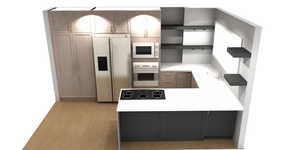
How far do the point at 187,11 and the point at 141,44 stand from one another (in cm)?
146

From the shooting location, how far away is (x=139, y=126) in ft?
15.4

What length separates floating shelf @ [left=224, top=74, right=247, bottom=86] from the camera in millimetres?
4188

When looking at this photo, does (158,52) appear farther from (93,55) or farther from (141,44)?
(93,55)

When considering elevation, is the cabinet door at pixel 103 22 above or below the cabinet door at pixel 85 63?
above

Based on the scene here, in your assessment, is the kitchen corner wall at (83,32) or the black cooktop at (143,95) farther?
the kitchen corner wall at (83,32)

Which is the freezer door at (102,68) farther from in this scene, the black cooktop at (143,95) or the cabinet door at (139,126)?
the cabinet door at (139,126)

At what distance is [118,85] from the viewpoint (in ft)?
20.0

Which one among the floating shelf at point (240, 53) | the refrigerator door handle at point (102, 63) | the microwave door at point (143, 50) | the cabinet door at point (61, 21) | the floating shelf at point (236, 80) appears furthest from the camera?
the microwave door at point (143, 50)

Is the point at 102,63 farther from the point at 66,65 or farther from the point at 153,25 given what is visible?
the point at 153,25

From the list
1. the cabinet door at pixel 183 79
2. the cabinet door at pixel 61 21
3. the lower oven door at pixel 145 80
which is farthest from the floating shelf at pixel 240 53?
the cabinet door at pixel 61 21

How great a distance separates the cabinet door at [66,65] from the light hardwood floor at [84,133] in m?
0.39

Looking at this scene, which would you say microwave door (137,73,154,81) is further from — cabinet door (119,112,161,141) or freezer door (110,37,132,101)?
cabinet door (119,112,161,141)

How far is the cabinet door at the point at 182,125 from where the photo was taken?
4.62 meters

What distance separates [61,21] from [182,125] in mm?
3458
